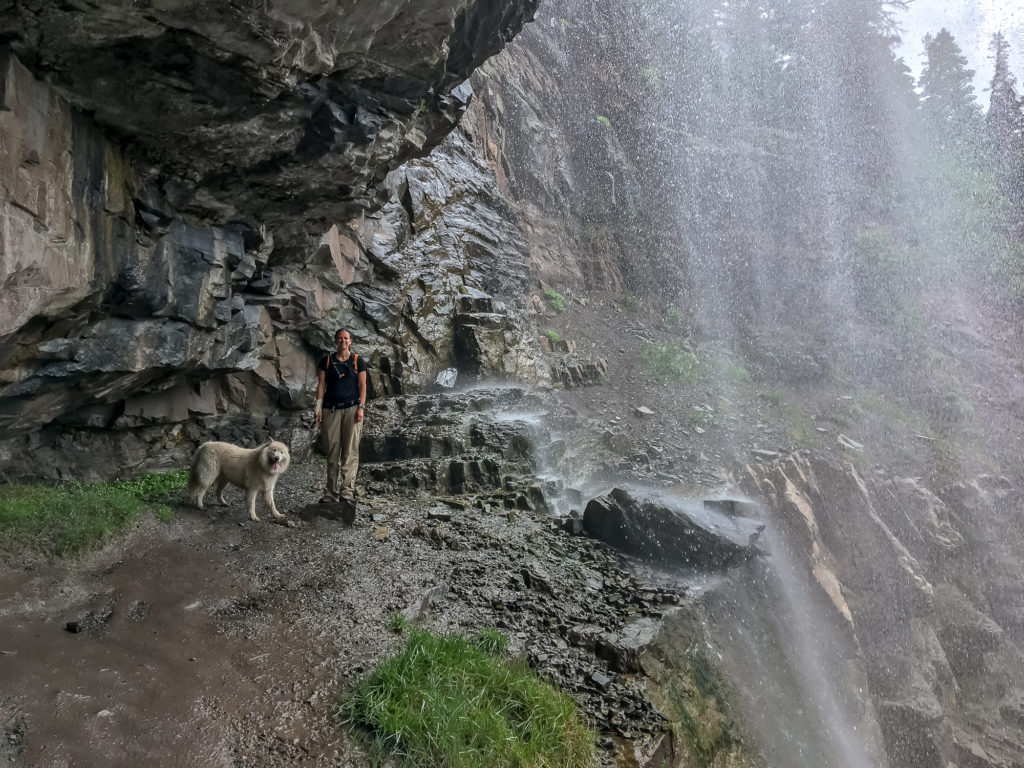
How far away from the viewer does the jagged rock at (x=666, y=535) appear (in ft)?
25.0

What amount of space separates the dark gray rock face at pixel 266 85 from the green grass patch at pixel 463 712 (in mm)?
4702

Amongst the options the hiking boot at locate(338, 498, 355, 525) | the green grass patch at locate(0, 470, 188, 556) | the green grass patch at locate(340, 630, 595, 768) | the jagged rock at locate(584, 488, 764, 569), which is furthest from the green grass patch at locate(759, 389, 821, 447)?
the green grass patch at locate(0, 470, 188, 556)

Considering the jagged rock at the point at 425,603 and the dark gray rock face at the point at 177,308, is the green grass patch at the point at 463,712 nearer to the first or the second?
the jagged rock at the point at 425,603

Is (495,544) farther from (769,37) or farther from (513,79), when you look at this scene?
(769,37)

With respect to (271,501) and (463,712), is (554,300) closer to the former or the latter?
(271,501)

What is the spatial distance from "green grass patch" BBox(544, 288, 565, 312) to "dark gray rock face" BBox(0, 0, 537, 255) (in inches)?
385

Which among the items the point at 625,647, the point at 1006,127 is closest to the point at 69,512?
the point at 625,647

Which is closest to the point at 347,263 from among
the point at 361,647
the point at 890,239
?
the point at 361,647

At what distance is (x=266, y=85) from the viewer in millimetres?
4672

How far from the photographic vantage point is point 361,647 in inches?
168

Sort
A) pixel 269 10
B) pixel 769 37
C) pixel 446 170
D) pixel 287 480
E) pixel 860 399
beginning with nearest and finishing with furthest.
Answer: pixel 269 10
pixel 287 480
pixel 446 170
pixel 860 399
pixel 769 37

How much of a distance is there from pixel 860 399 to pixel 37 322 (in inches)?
805

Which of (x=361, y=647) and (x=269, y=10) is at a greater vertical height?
(x=269, y=10)

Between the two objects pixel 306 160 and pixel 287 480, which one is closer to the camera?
pixel 306 160
